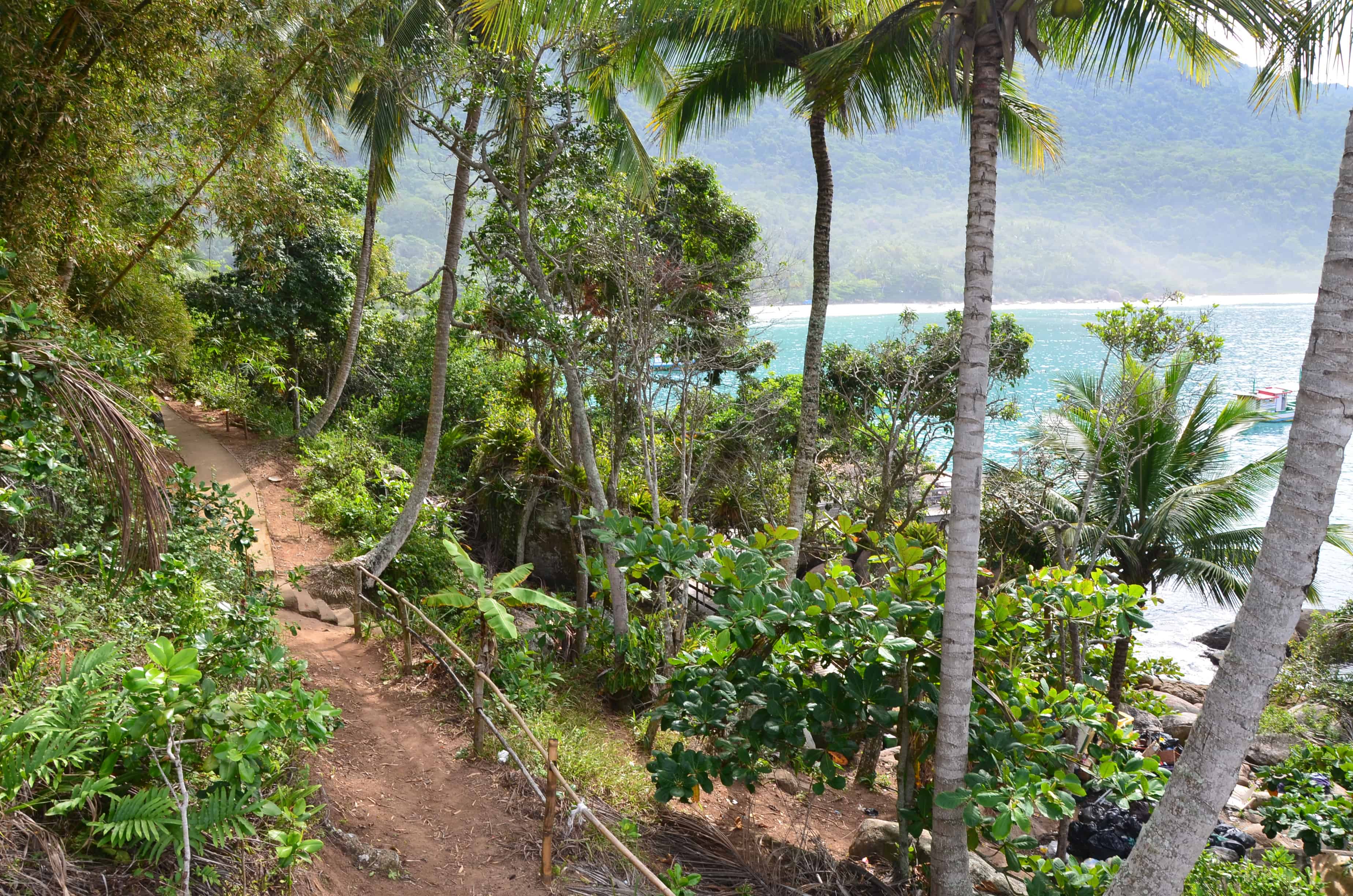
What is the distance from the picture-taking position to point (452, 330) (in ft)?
45.7

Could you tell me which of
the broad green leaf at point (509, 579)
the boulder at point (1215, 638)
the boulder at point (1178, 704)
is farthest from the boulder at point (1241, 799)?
the boulder at point (1215, 638)

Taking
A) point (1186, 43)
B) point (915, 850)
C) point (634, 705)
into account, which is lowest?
point (634, 705)

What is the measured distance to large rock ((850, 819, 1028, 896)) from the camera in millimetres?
4879

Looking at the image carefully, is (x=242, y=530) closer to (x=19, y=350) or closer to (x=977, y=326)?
(x=19, y=350)

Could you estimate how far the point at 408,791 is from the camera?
17.8 feet

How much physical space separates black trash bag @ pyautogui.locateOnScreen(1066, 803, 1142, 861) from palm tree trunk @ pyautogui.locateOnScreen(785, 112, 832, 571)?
→ 131 inches

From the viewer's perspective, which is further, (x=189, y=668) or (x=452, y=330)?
(x=452, y=330)

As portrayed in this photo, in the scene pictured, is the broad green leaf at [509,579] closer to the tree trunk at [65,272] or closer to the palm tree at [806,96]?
the palm tree at [806,96]

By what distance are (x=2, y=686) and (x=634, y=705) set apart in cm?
630

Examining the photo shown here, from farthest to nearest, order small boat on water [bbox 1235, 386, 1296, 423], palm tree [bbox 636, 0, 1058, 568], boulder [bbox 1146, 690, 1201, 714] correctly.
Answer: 1. small boat on water [bbox 1235, 386, 1296, 423]
2. boulder [bbox 1146, 690, 1201, 714]
3. palm tree [bbox 636, 0, 1058, 568]

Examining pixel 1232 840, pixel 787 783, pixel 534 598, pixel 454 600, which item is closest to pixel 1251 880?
pixel 1232 840

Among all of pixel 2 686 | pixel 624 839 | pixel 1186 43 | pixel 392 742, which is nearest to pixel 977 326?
pixel 1186 43

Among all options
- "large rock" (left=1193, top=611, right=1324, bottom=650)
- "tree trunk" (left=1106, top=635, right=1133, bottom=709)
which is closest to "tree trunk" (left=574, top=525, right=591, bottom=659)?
"tree trunk" (left=1106, top=635, right=1133, bottom=709)

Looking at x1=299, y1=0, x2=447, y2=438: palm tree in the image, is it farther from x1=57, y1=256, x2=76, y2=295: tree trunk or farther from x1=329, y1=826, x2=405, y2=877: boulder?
x1=329, y1=826, x2=405, y2=877: boulder
